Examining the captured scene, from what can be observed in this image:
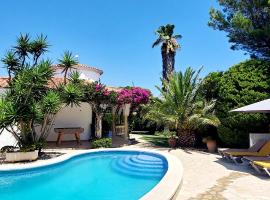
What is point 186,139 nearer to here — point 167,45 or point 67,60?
point 67,60

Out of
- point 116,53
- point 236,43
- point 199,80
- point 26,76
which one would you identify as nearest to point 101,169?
point 26,76

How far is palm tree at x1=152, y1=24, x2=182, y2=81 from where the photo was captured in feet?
115

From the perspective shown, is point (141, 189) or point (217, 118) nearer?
point (141, 189)

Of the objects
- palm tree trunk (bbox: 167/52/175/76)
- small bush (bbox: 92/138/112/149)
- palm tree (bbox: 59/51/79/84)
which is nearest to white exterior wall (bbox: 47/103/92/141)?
small bush (bbox: 92/138/112/149)

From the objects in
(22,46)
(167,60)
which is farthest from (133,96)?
(167,60)

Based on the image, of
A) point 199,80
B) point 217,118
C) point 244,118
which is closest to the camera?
point 244,118

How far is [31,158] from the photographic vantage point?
1440 centimetres

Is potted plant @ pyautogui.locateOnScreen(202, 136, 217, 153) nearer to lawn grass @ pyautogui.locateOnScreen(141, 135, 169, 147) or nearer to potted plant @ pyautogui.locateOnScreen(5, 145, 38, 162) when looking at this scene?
lawn grass @ pyautogui.locateOnScreen(141, 135, 169, 147)

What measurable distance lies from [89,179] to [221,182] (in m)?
5.49

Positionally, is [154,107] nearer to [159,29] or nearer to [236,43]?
[236,43]

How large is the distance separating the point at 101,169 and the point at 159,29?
26654mm

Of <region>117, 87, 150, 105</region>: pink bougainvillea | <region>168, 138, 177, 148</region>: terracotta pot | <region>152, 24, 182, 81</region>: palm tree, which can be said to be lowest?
<region>168, 138, 177, 148</region>: terracotta pot

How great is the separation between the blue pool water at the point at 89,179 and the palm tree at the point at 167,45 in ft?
67.5

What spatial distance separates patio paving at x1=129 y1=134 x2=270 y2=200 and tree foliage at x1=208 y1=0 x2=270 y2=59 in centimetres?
1065
